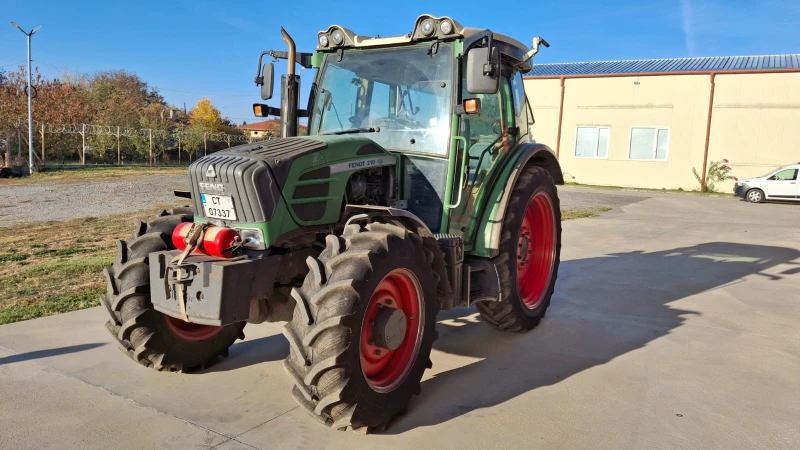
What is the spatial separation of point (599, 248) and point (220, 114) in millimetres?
49432

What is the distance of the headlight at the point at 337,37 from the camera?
15.3 ft

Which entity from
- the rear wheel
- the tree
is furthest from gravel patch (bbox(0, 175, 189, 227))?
the tree

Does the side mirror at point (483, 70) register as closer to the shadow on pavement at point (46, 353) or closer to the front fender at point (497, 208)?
the front fender at point (497, 208)

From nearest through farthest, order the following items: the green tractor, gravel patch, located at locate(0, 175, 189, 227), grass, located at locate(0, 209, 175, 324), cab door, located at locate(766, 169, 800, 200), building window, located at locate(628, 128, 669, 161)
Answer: the green tractor < grass, located at locate(0, 209, 175, 324) < gravel patch, located at locate(0, 175, 189, 227) < cab door, located at locate(766, 169, 800, 200) < building window, located at locate(628, 128, 669, 161)

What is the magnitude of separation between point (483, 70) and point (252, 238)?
5.82 feet

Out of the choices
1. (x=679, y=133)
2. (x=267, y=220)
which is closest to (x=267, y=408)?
(x=267, y=220)

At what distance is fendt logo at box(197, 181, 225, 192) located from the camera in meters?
3.53

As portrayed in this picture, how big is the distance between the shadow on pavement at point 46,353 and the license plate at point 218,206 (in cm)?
168

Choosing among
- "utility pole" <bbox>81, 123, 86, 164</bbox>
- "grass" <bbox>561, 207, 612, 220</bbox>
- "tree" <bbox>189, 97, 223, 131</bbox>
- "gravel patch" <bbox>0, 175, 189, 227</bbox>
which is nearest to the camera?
"gravel patch" <bbox>0, 175, 189, 227</bbox>

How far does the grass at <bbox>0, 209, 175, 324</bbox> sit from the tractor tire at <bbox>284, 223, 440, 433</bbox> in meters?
3.41

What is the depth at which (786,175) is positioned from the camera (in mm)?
20125

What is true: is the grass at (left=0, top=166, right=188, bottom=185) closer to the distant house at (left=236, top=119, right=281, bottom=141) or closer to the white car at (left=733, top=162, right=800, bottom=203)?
the distant house at (left=236, top=119, right=281, bottom=141)

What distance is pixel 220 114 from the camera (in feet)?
177

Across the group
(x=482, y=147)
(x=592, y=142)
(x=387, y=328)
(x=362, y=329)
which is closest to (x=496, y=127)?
(x=482, y=147)
